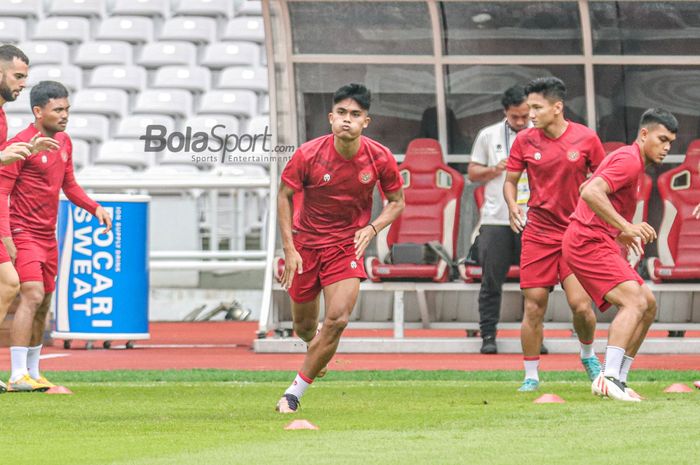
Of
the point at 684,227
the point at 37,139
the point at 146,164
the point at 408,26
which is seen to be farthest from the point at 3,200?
the point at 146,164

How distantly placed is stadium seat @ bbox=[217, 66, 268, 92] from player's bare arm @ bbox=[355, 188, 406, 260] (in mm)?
13763

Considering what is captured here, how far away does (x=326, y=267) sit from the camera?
366 inches

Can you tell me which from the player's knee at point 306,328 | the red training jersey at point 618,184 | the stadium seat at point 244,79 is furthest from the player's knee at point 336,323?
the stadium seat at point 244,79

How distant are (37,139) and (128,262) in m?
5.71

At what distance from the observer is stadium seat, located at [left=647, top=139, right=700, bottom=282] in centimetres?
1488

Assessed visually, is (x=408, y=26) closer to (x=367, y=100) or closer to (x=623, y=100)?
(x=623, y=100)

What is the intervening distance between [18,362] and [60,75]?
14631 millimetres

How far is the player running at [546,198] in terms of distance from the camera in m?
10.5

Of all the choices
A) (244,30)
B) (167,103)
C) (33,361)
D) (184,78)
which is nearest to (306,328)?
(33,361)

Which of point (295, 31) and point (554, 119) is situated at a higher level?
point (295, 31)

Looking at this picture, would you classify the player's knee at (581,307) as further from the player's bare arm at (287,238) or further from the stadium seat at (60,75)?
the stadium seat at (60,75)

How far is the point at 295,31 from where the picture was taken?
15.2 meters

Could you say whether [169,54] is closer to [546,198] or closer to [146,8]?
[146,8]

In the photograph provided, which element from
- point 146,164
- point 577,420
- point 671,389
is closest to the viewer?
point 577,420
